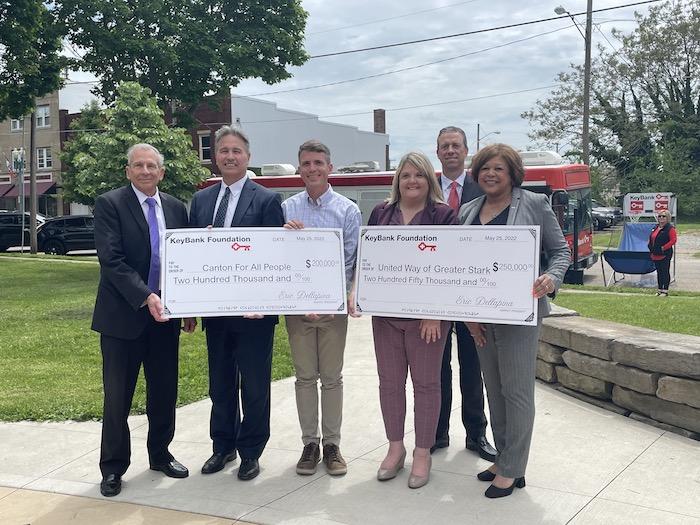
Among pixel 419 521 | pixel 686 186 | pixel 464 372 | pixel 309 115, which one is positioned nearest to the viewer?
pixel 419 521

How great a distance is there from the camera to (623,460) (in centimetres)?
431

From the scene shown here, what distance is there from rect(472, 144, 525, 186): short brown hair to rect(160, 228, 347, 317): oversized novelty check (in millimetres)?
918

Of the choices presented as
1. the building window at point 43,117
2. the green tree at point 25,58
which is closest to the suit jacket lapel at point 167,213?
the green tree at point 25,58

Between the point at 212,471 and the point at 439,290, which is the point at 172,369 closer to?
the point at 212,471

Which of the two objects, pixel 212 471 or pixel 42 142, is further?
pixel 42 142

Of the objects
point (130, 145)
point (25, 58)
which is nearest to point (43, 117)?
point (130, 145)

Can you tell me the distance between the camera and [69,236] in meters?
28.9

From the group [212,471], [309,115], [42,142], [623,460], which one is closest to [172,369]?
[212,471]

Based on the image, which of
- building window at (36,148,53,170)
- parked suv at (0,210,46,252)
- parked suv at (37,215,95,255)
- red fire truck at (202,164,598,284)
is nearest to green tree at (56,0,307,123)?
parked suv at (37,215,95,255)

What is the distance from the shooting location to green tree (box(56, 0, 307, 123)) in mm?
22781

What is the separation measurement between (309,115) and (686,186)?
23.9 meters

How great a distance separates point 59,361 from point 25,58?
1162cm

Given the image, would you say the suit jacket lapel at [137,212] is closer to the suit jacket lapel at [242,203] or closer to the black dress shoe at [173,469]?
the suit jacket lapel at [242,203]

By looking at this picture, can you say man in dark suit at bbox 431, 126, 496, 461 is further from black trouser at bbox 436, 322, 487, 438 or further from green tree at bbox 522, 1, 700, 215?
green tree at bbox 522, 1, 700, 215
